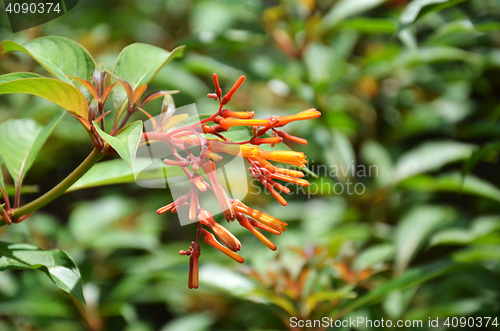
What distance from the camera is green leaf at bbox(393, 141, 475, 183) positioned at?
1473 mm

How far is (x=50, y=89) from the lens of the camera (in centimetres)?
58

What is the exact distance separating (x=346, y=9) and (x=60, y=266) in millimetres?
1255

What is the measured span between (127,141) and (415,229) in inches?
45.9

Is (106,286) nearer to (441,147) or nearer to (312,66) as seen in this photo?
(312,66)

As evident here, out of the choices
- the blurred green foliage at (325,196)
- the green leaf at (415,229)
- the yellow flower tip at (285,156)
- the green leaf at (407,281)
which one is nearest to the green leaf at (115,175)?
the yellow flower tip at (285,156)

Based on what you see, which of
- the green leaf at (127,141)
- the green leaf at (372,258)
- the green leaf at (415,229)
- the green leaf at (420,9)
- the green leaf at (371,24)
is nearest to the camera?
the green leaf at (127,141)

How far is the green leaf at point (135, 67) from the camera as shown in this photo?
0.71m

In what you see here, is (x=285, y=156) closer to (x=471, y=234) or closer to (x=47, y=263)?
(x=47, y=263)

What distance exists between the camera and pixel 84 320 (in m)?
1.49

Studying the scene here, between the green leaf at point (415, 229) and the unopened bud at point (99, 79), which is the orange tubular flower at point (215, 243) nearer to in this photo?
the unopened bud at point (99, 79)

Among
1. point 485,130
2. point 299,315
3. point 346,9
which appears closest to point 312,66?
point 346,9

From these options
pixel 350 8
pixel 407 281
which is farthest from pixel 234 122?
pixel 350 8

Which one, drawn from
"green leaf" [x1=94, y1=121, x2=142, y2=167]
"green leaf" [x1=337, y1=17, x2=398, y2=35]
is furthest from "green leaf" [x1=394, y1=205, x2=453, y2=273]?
"green leaf" [x1=94, y1=121, x2=142, y2=167]

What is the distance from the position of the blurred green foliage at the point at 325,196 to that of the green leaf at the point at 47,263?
531 mm
